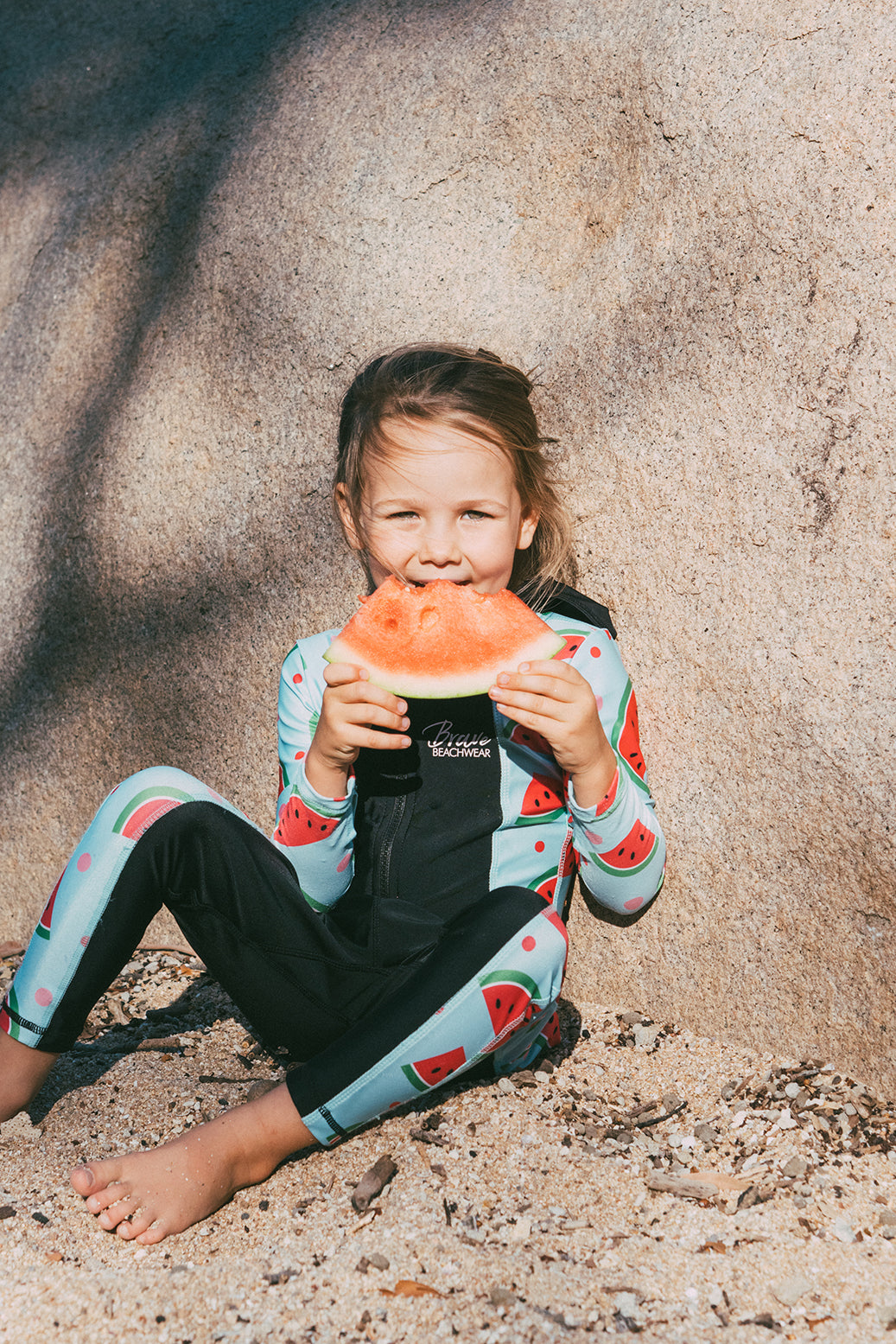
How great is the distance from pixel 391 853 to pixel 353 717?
0.53 metres

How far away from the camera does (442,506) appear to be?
9.26 feet

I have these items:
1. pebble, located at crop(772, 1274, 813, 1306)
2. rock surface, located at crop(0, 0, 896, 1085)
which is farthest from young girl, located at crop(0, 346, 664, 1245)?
pebble, located at crop(772, 1274, 813, 1306)

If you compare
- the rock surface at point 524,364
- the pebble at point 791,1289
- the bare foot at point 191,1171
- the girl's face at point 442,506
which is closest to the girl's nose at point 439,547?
the girl's face at point 442,506

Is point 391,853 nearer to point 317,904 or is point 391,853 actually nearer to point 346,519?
point 317,904

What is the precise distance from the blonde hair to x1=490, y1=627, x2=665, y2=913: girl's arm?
333 millimetres

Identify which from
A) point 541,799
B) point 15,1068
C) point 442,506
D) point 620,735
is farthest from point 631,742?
point 15,1068

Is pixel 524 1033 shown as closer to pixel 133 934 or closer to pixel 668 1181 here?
pixel 668 1181

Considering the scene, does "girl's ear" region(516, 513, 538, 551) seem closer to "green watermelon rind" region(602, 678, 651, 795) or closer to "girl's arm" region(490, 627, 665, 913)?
"girl's arm" region(490, 627, 665, 913)

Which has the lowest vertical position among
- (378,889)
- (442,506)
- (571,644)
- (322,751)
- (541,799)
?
(378,889)

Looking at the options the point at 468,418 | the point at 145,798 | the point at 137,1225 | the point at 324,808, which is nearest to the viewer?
the point at 137,1225

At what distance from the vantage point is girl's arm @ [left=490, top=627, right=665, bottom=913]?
255 centimetres

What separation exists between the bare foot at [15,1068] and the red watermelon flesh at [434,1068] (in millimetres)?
891

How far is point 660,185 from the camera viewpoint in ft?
9.82

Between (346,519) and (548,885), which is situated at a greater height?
(346,519)
